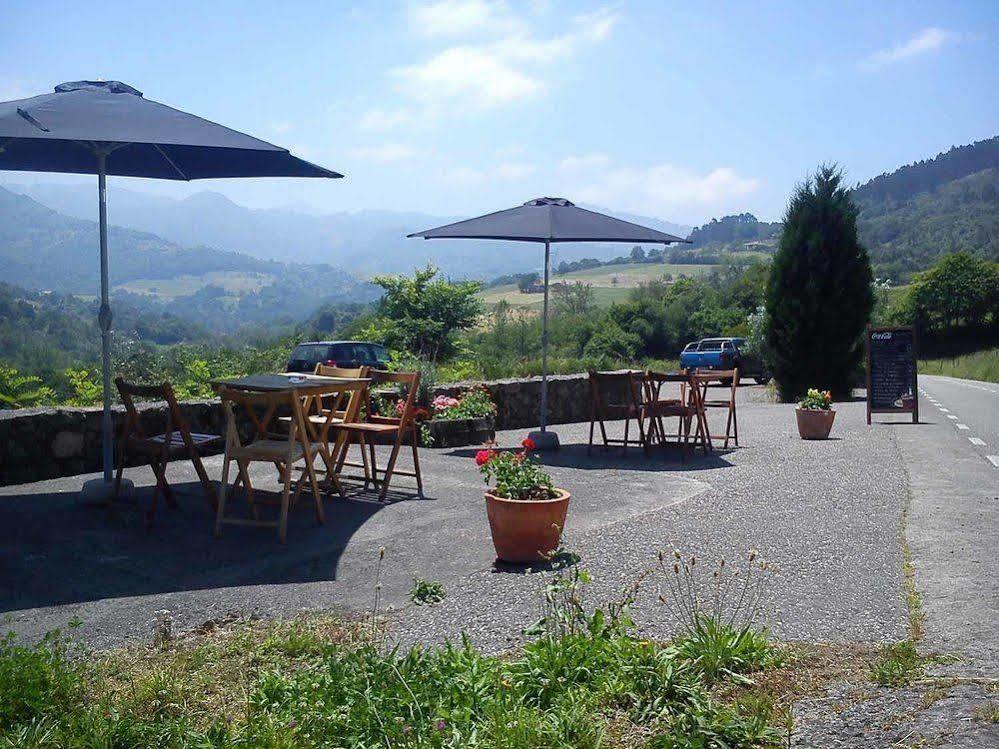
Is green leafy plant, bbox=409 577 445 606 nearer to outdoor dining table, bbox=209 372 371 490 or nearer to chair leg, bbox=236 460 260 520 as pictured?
outdoor dining table, bbox=209 372 371 490

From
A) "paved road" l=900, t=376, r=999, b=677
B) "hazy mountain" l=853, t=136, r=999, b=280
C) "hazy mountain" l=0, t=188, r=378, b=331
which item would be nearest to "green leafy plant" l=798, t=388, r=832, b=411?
"paved road" l=900, t=376, r=999, b=677

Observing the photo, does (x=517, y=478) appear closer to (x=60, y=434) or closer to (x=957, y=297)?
(x=60, y=434)

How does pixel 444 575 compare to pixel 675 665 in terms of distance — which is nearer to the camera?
pixel 675 665

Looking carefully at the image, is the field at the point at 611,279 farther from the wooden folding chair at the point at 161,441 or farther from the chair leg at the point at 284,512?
the chair leg at the point at 284,512

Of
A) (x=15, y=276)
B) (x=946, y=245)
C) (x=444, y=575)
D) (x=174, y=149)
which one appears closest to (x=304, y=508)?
(x=444, y=575)

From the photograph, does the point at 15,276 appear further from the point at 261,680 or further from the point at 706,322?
the point at 261,680

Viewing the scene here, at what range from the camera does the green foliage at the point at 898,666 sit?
2.94 metres

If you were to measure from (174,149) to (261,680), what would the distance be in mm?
5244

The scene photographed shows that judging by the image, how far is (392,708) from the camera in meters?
2.75

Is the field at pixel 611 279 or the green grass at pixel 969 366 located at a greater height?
the field at pixel 611 279

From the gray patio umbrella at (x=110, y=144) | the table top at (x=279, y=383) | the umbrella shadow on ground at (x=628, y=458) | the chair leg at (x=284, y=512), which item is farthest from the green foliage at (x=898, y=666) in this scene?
the umbrella shadow on ground at (x=628, y=458)

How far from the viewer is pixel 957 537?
538cm

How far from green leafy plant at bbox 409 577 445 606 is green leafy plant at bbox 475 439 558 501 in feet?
2.59

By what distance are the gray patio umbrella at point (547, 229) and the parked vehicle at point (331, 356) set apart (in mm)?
7601
